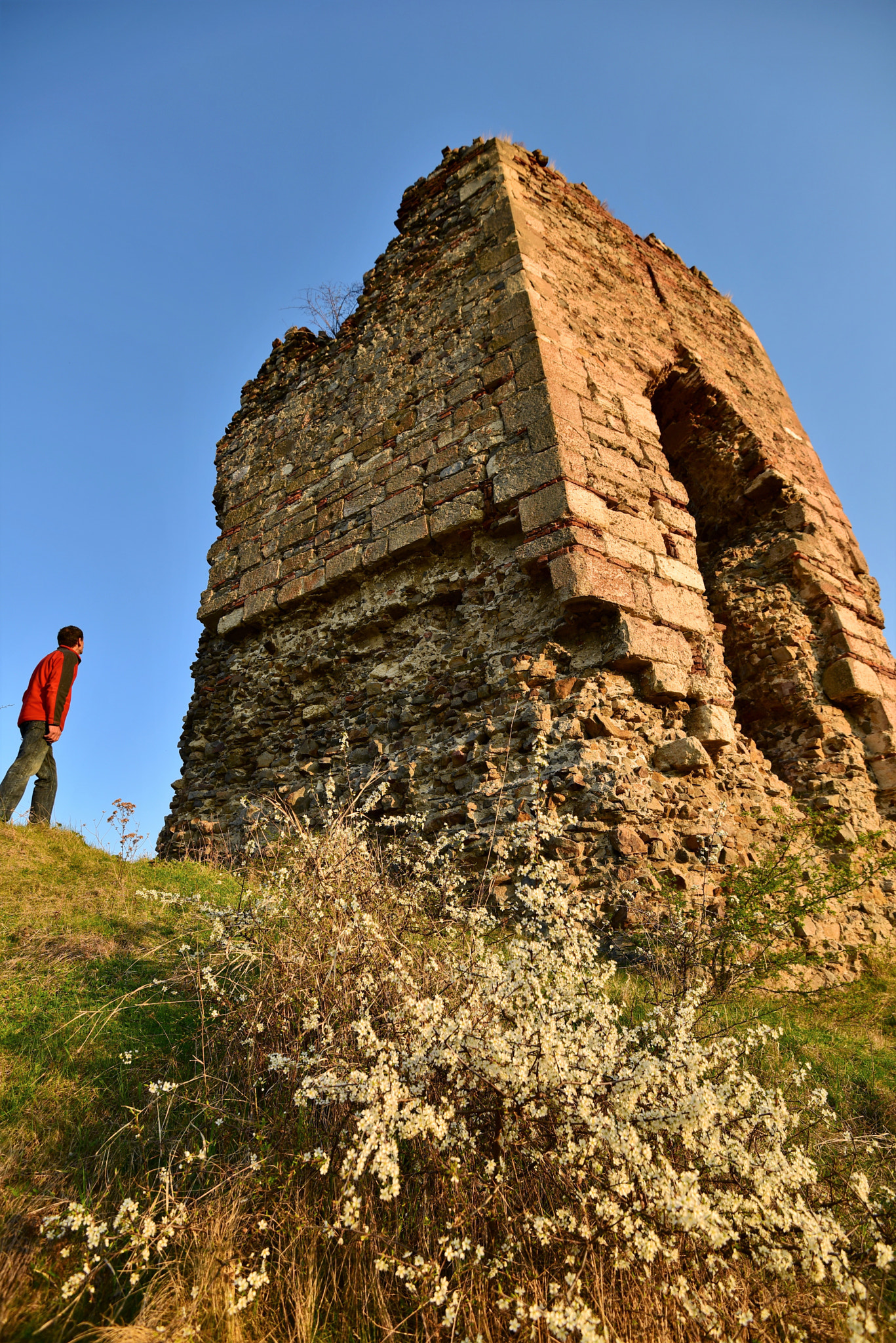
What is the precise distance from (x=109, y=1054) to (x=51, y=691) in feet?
10.2

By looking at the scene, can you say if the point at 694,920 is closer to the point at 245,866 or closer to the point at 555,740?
the point at 555,740

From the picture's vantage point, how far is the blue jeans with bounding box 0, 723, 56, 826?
4.56 metres

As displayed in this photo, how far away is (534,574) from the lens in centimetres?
427

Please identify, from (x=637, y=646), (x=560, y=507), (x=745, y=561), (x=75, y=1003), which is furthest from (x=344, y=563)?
(x=75, y=1003)

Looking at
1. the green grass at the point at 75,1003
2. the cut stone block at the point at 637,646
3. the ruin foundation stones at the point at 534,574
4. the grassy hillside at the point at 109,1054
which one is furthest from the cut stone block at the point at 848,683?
the green grass at the point at 75,1003

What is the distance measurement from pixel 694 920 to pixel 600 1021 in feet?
4.74

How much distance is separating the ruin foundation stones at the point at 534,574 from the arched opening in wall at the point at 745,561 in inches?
0.8

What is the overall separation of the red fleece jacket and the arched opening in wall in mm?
3956

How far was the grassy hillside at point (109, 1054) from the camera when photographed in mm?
1560

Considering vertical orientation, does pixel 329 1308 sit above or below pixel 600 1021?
below

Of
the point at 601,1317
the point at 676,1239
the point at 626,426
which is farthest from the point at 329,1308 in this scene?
the point at 626,426

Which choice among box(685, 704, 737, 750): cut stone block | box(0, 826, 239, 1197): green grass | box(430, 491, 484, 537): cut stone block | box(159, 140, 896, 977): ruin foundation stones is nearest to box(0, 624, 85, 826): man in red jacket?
box(0, 826, 239, 1197): green grass

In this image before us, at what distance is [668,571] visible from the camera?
180 inches

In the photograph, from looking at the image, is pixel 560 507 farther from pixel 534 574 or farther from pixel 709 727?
pixel 709 727
